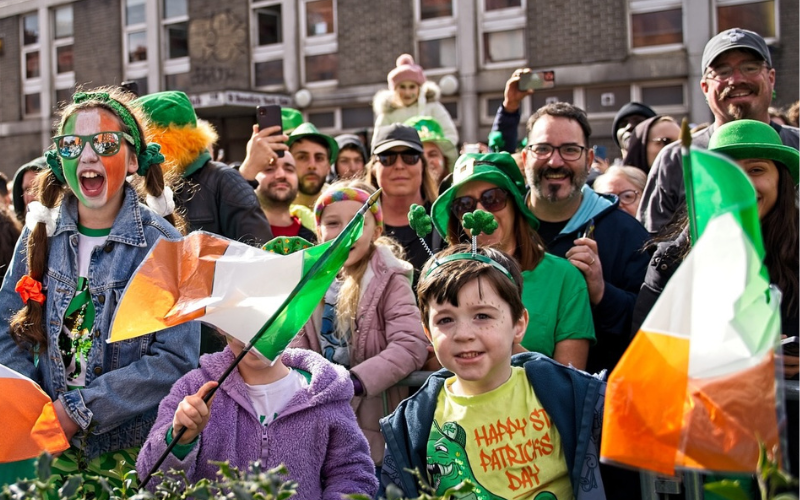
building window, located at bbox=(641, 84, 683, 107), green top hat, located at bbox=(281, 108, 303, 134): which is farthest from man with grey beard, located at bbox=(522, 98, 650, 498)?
building window, located at bbox=(641, 84, 683, 107)

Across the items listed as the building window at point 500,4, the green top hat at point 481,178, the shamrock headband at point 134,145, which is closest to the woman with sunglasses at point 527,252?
the green top hat at point 481,178

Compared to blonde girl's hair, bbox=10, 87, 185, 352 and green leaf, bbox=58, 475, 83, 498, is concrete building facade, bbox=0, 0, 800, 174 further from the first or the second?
green leaf, bbox=58, 475, 83, 498

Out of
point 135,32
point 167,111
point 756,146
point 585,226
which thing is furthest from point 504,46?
point 756,146

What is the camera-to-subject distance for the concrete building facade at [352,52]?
1355cm

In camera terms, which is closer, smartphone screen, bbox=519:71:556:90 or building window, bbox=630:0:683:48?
smartphone screen, bbox=519:71:556:90

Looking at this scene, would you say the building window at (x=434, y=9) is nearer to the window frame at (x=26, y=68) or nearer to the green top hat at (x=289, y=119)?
the green top hat at (x=289, y=119)

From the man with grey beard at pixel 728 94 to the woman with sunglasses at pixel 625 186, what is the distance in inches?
34.0

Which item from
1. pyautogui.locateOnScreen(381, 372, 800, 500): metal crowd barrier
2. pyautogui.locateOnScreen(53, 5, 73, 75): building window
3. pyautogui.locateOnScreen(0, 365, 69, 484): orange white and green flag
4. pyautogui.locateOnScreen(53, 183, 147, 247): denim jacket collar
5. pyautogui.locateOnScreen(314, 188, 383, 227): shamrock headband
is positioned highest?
pyautogui.locateOnScreen(53, 5, 73, 75): building window

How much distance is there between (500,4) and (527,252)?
12.7 m

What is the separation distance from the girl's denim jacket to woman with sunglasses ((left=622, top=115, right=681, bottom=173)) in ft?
12.4

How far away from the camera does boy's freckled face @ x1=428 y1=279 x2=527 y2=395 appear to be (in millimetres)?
2438

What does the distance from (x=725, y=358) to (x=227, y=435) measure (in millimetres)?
1656

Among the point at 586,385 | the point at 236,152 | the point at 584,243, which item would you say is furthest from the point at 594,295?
the point at 236,152

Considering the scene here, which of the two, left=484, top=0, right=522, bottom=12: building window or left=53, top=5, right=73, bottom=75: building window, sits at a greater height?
left=53, top=5, right=73, bottom=75: building window
